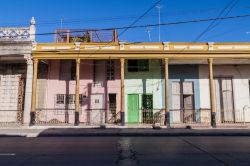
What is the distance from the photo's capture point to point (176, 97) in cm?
2167

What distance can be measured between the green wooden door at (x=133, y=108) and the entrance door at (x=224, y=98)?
21.0 ft

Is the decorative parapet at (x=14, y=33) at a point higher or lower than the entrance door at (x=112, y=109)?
higher

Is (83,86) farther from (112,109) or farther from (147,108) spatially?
(147,108)

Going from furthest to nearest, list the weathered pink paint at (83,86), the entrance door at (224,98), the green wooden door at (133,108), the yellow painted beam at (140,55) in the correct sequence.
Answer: the entrance door at (224,98) < the weathered pink paint at (83,86) < the green wooden door at (133,108) < the yellow painted beam at (140,55)

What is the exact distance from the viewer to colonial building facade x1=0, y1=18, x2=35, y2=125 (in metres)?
19.1

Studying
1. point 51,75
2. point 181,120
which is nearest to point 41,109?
point 51,75

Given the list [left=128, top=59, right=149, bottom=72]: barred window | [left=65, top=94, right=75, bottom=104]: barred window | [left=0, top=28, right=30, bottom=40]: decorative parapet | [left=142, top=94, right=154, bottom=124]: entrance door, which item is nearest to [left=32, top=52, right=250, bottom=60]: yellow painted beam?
[left=0, top=28, right=30, bottom=40]: decorative parapet

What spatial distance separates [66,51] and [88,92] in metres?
3.83

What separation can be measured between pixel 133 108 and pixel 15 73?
974 cm

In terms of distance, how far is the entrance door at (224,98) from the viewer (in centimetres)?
2136

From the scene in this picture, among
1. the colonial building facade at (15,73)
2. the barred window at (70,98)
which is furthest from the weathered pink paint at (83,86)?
the colonial building facade at (15,73)

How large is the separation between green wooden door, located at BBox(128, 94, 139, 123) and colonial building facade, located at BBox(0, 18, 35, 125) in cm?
743

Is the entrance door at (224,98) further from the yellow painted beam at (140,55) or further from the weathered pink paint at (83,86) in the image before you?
the weathered pink paint at (83,86)

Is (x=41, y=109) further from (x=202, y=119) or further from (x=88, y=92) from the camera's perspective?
(x=202, y=119)
